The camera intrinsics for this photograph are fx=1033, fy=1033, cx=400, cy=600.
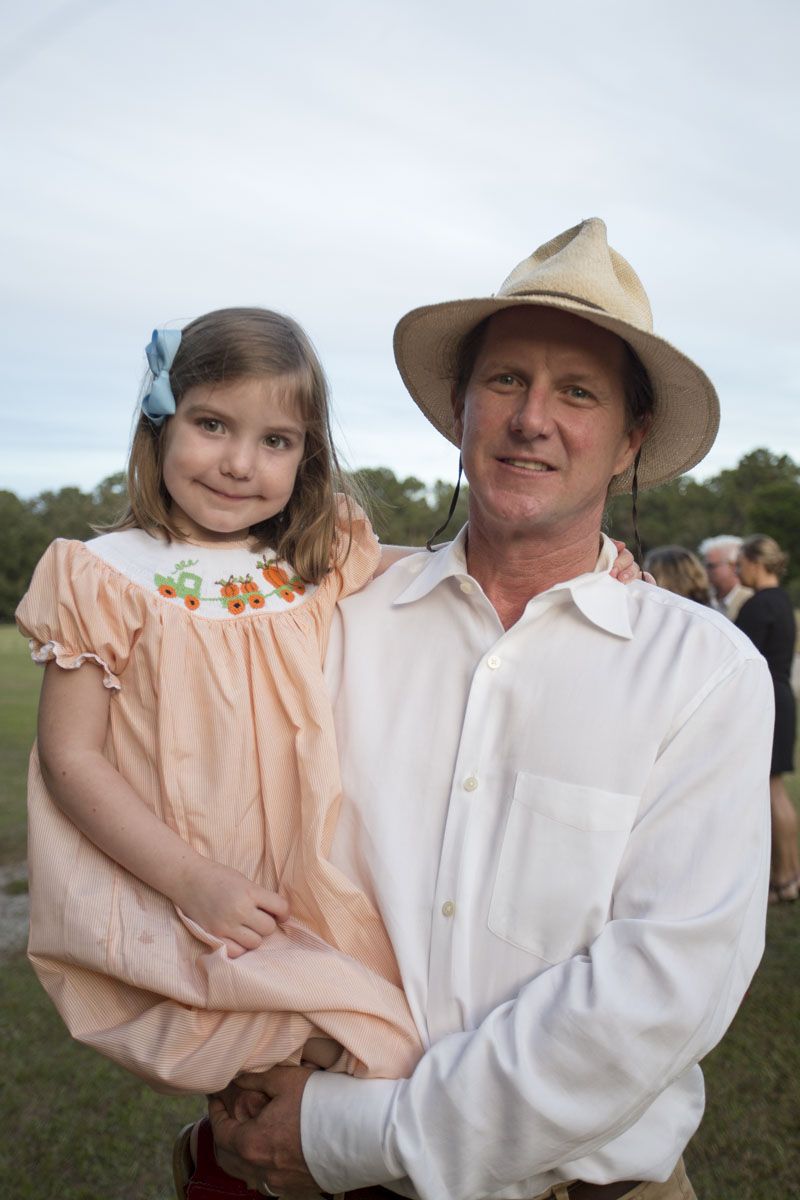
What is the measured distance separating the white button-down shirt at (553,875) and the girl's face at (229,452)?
459 mm

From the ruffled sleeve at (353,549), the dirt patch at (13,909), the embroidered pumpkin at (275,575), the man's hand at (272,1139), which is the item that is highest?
the ruffled sleeve at (353,549)

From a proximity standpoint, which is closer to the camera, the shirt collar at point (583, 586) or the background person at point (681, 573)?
the shirt collar at point (583, 586)

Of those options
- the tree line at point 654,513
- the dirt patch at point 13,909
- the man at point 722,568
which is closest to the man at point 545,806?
the dirt patch at point 13,909

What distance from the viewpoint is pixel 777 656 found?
7.39 meters

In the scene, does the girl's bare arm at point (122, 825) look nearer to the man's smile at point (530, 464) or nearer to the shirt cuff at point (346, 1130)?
the shirt cuff at point (346, 1130)

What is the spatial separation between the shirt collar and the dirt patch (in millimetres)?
4874

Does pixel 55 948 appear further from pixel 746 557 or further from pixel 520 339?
pixel 746 557

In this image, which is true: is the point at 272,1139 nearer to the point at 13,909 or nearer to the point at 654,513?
the point at 13,909

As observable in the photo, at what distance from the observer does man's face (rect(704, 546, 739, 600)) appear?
8875mm

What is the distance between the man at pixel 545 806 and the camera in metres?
1.67

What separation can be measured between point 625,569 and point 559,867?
0.73 meters

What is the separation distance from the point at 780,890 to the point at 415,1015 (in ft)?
19.7

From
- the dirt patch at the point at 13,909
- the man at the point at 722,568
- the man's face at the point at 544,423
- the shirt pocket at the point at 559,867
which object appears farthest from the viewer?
the man at the point at 722,568

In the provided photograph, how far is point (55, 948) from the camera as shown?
196cm
